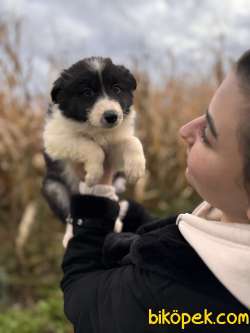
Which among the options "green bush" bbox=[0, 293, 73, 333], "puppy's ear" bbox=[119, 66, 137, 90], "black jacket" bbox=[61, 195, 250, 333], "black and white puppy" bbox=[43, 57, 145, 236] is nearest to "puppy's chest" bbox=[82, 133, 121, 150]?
"black and white puppy" bbox=[43, 57, 145, 236]

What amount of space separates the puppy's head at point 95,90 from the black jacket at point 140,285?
0.41m

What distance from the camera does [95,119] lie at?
185 centimetres

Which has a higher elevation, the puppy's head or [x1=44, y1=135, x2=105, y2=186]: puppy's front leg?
the puppy's head

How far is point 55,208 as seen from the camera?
2578mm

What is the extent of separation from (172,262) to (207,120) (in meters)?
0.38

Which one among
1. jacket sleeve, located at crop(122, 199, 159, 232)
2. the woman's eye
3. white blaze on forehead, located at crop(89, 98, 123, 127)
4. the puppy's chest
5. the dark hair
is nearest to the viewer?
the dark hair

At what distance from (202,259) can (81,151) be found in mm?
823

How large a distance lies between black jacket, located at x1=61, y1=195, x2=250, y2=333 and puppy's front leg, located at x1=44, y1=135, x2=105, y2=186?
24 cm

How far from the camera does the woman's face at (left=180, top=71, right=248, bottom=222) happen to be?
1.28 meters

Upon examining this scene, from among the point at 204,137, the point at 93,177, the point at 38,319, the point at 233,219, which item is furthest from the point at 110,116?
the point at 38,319

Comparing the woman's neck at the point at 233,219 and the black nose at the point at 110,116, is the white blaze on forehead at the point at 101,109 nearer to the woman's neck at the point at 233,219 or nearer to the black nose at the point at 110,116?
the black nose at the point at 110,116

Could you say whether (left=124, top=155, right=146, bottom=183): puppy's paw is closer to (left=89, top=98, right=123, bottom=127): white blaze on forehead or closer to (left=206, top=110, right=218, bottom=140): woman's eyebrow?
(left=89, top=98, right=123, bottom=127): white blaze on forehead

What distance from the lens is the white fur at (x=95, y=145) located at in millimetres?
1851

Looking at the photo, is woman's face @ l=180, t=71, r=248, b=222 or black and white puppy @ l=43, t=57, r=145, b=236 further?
black and white puppy @ l=43, t=57, r=145, b=236
